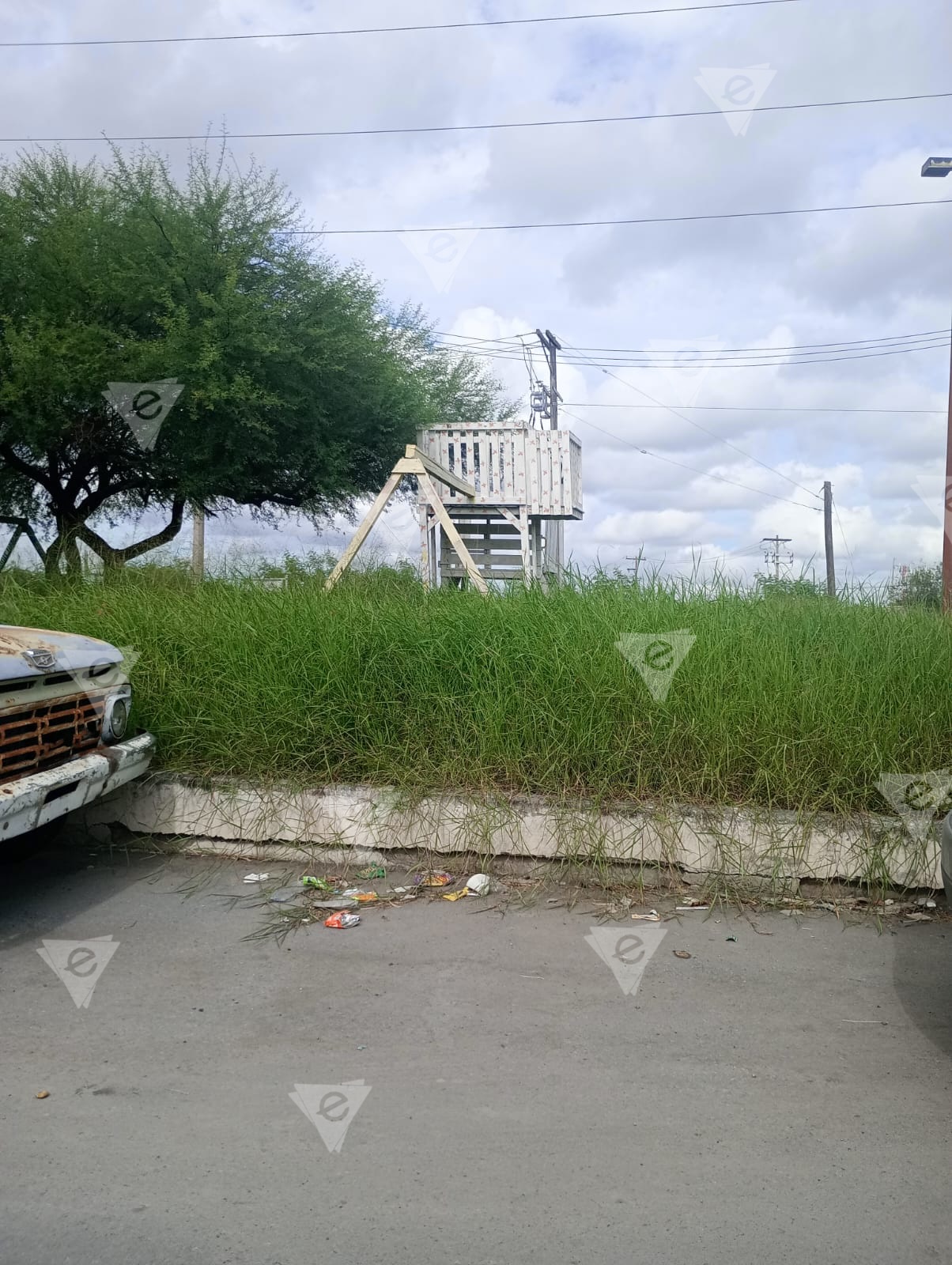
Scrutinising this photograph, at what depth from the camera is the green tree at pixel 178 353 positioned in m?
9.79

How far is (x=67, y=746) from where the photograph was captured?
4.50 meters

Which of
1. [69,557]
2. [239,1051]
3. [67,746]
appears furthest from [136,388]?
[239,1051]

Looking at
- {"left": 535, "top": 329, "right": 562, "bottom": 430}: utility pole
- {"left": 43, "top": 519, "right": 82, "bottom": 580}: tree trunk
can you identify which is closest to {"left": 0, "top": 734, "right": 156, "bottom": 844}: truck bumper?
{"left": 43, "top": 519, "right": 82, "bottom": 580}: tree trunk

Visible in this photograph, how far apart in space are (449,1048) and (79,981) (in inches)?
60.8

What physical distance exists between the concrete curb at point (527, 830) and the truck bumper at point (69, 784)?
421 millimetres

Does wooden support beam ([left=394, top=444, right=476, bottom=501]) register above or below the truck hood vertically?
above

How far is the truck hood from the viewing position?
403 centimetres

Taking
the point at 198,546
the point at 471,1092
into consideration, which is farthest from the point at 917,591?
the point at 198,546

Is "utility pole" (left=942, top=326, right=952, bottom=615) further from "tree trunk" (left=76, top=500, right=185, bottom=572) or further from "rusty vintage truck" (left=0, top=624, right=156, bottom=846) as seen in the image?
"tree trunk" (left=76, top=500, right=185, bottom=572)

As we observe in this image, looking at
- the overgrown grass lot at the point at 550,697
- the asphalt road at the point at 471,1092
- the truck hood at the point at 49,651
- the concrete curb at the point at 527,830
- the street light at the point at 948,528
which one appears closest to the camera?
the asphalt road at the point at 471,1092

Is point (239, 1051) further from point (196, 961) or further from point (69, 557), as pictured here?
point (69, 557)

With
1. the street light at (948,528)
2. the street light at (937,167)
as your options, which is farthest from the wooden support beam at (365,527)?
the street light at (937,167)

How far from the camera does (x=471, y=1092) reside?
3.02 metres

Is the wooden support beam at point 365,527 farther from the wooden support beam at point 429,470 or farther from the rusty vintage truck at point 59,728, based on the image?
the rusty vintage truck at point 59,728
